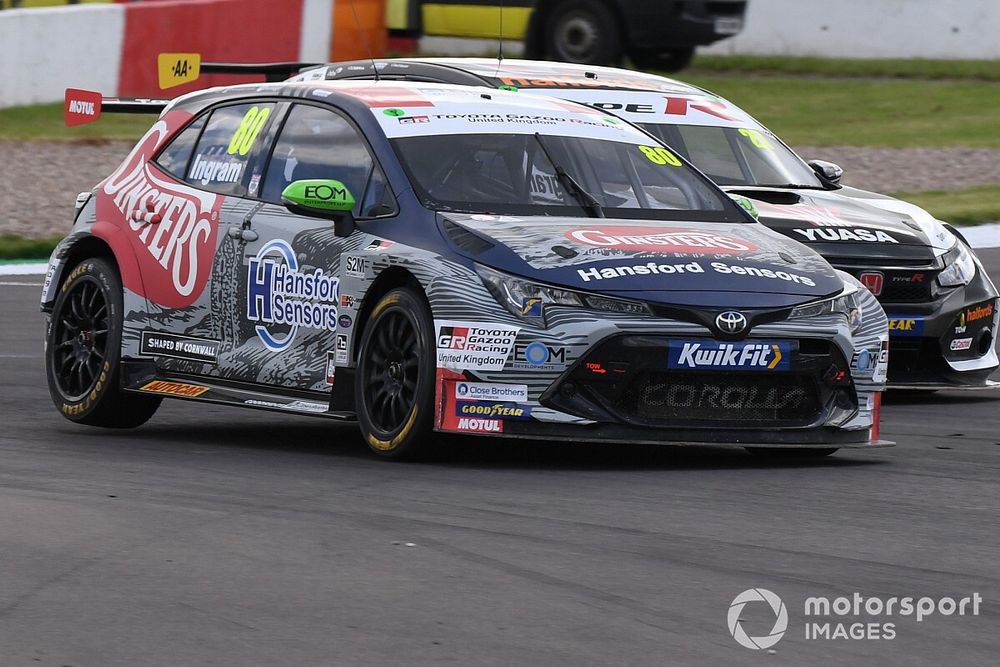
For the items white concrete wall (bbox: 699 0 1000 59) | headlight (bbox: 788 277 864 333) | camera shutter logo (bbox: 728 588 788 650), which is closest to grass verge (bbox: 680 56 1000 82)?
white concrete wall (bbox: 699 0 1000 59)

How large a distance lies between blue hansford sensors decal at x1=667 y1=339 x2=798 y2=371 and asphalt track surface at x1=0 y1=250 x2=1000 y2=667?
0.40m

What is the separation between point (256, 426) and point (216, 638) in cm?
457

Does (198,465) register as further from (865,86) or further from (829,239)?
(865,86)

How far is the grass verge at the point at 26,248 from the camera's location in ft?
57.2

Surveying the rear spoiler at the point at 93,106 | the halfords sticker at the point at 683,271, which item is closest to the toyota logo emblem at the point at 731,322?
the halfords sticker at the point at 683,271

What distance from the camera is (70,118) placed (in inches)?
392

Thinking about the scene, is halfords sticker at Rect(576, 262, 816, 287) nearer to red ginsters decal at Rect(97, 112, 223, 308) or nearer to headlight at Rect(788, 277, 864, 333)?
headlight at Rect(788, 277, 864, 333)

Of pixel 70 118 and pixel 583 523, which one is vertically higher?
pixel 70 118

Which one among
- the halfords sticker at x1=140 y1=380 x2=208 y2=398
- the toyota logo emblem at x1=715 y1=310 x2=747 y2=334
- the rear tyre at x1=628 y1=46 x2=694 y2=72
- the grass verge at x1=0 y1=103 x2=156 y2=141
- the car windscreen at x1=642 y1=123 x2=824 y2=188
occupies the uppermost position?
the car windscreen at x1=642 y1=123 x2=824 y2=188

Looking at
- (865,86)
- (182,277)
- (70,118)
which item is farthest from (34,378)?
(865,86)

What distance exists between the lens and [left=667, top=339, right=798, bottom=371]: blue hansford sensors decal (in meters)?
7.30

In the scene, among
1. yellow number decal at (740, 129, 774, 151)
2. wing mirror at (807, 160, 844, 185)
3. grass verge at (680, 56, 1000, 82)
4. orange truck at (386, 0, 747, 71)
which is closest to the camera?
yellow number decal at (740, 129, 774, 151)

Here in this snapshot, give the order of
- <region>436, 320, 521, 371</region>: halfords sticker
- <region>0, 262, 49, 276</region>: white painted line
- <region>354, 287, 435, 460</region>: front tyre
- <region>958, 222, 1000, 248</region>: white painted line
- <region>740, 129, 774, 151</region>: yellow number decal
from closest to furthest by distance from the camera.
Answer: <region>436, 320, 521, 371</region>: halfords sticker
<region>354, 287, 435, 460</region>: front tyre
<region>740, 129, 774, 151</region>: yellow number decal
<region>0, 262, 49, 276</region>: white painted line
<region>958, 222, 1000, 248</region>: white painted line

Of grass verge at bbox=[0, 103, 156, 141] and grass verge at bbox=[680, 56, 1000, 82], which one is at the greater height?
grass verge at bbox=[680, 56, 1000, 82]
